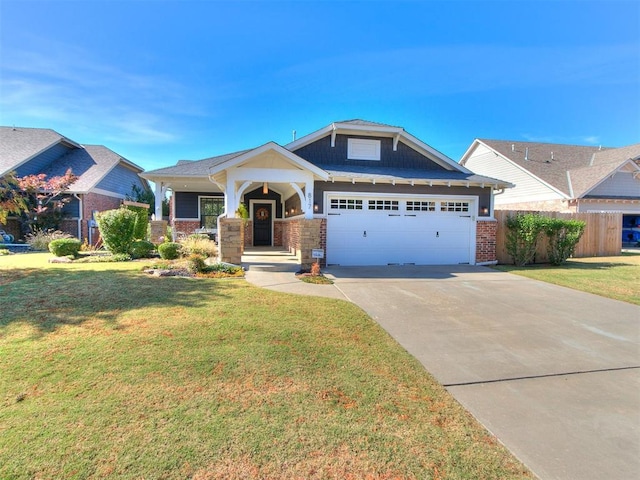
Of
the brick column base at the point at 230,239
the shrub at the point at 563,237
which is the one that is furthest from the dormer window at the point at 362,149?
the shrub at the point at 563,237

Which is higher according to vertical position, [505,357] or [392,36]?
[392,36]

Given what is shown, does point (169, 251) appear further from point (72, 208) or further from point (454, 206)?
point (72, 208)

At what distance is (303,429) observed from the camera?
246 centimetres

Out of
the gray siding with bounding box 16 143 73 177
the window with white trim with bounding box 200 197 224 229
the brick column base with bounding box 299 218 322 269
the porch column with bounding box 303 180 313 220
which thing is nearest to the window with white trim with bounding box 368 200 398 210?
the porch column with bounding box 303 180 313 220

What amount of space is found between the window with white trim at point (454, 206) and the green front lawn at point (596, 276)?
244cm

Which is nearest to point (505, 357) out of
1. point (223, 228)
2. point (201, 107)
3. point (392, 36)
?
point (223, 228)

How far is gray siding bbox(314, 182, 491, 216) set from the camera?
10.9 metres

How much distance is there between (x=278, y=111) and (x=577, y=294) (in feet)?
45.4

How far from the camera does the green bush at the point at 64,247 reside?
10843 mm

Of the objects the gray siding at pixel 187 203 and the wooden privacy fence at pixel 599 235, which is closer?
the wooden privacy fence at pixel 599 235

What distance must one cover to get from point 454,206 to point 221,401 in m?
11.3

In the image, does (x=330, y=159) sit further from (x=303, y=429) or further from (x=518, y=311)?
(x=303, y=429)

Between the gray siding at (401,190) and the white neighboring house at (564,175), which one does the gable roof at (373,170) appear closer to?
the gray siding at (401,190)

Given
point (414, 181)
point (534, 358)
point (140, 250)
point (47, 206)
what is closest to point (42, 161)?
point (47, 206)
